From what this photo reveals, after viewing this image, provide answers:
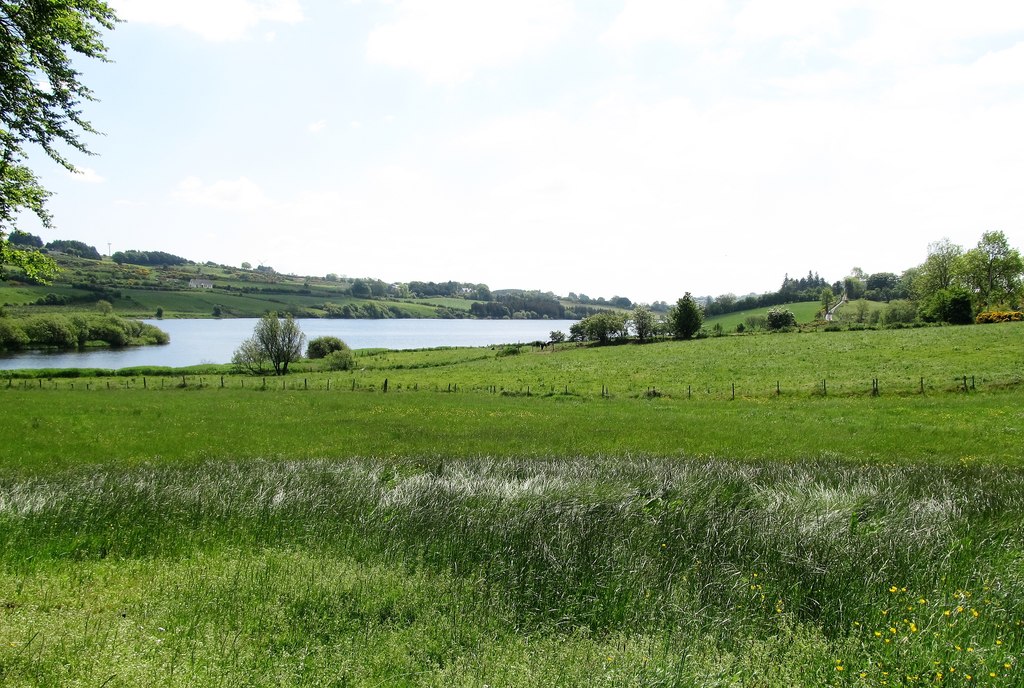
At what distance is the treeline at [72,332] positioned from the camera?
298 ft

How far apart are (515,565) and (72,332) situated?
408ft

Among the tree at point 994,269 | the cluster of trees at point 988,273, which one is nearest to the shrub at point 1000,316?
the cluster of trees at point 988,273

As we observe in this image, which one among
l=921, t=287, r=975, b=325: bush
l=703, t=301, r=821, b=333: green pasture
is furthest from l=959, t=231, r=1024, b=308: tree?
l=703, t=301, r=821, b=333: green pasture

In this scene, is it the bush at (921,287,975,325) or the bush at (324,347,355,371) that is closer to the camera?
the bush at (921,287,975,325)

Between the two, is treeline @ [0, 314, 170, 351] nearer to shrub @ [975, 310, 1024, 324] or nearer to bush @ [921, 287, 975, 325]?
bush @ [921, 287, 975, 325]

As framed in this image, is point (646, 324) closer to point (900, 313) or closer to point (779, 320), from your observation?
point (779, 320)

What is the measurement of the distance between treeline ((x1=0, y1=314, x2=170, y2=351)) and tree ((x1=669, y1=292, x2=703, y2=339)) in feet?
346

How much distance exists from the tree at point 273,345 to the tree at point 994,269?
315 feet

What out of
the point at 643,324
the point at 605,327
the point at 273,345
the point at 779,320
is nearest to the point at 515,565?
the point at 273,345

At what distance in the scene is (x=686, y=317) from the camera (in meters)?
79.0

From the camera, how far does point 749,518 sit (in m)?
8.76

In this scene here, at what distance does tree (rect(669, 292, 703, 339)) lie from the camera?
259 feet

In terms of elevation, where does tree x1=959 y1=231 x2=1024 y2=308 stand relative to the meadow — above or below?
above

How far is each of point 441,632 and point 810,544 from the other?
5.41 m
